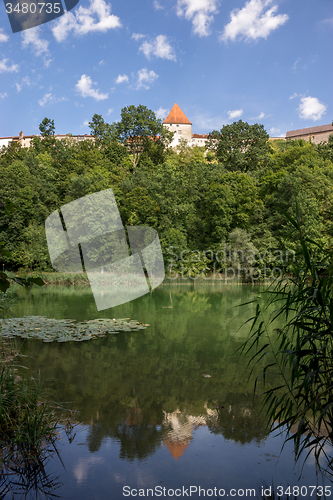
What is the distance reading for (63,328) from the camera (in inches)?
403

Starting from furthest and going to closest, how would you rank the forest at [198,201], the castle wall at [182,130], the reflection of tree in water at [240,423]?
the castle wall at [182,130]
the forest at [198,201]
the reflection of tree in water at [240,423]

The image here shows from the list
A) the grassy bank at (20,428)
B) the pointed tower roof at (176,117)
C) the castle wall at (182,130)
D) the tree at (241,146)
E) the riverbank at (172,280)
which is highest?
the pointed tower roof at (176,117)

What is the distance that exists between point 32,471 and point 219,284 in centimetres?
2159

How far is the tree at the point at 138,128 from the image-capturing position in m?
45.2

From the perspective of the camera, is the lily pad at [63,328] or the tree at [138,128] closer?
the lily pad at [63,328]

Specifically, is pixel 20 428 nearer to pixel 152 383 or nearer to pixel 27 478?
pixel 27 478

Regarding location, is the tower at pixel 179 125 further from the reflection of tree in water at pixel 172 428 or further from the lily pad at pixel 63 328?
the reflection of tree in water at pixel 172 428

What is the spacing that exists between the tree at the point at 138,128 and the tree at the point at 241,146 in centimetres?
726

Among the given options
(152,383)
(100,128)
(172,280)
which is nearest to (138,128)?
(100,128)

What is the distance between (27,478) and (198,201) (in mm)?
30753

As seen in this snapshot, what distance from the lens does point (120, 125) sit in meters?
45.4

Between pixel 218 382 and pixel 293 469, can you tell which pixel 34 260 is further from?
pixel 293 469

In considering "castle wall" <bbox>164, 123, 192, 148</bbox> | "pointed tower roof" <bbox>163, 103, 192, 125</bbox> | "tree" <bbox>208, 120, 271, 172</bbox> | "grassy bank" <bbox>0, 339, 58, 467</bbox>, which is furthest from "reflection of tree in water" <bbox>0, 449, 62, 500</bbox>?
"pointed tower roof" <bbox>163, 103, 192, 125</bbox>

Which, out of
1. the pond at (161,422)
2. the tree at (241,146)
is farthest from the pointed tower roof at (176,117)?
the pond at (161,422)
